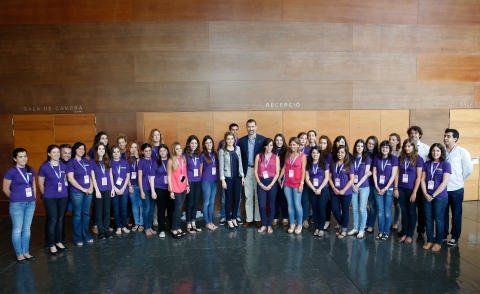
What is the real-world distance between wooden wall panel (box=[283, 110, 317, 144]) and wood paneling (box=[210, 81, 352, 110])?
0.14 m

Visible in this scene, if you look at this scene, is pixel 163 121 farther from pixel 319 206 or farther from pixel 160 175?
pixel 319 206

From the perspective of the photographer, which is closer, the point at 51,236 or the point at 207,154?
the point at 51,236

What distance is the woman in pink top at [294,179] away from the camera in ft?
18.1

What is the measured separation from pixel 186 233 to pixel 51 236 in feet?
7.11

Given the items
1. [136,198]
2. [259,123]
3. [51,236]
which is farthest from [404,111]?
[51,236]

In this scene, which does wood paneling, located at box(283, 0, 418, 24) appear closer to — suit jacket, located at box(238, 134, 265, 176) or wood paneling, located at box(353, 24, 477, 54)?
wood paneling, located at box(353, 24, 477, 54)

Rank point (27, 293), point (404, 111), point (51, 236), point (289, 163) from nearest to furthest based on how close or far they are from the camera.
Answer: point (27, 293), point (51, 236), point (289, 163), point (404, 111)

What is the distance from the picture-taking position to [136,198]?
5.82 metres

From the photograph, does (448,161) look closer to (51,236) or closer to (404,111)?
(404,111)

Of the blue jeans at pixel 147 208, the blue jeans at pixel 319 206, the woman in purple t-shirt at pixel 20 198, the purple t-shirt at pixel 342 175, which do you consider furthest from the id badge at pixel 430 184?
the woman in purple t-shirt at pixel 20 198

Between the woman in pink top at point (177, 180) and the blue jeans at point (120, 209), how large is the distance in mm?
965

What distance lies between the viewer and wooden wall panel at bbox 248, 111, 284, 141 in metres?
7.19

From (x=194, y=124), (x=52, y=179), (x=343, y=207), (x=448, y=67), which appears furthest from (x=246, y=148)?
(x=448, y=67)

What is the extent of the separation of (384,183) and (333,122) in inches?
96.0
